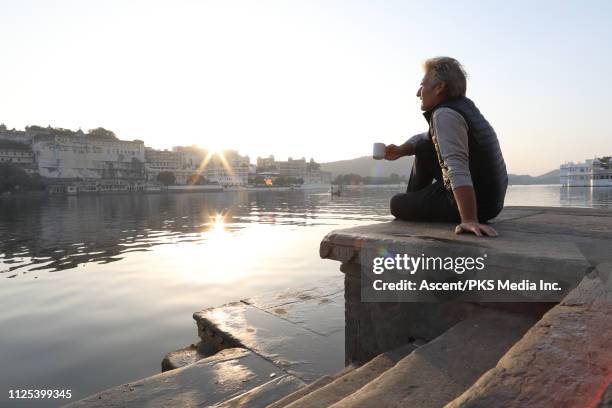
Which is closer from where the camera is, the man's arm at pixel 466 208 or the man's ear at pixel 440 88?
the man's arm at pixel 466 208

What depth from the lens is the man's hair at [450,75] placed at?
216cm

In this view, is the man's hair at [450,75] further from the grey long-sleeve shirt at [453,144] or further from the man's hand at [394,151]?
the man's hand at [394,151]

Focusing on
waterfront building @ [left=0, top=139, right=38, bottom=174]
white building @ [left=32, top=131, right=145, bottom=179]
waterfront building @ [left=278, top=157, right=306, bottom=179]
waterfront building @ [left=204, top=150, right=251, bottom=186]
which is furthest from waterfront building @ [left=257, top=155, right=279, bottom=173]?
waterfront building @ [left=0, top=139, right=38, bottom=174]

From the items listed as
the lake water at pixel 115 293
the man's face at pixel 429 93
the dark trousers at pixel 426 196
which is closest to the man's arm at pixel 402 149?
the dark trousers at pixel 426 196

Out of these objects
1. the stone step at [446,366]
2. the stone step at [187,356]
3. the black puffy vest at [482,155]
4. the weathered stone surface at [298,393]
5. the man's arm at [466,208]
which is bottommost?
the stone step at [187,356]

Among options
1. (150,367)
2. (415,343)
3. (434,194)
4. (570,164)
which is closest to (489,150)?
Result: (434,194)

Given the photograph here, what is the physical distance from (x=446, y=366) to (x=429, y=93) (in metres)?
1.60

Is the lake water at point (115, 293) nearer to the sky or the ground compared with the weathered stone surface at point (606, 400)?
nearer to the ground

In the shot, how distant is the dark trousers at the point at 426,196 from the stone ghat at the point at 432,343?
0.12 meters

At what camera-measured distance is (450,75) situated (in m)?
2.16

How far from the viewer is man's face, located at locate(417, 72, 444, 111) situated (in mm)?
2195

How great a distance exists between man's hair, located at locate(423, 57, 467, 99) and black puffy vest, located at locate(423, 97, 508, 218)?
0.20 feet

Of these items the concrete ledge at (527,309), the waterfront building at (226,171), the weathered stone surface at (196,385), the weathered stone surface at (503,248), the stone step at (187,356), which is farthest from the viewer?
the waterfront building at (226,171)

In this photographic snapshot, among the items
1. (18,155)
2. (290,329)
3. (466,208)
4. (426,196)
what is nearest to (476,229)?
(466,208)
